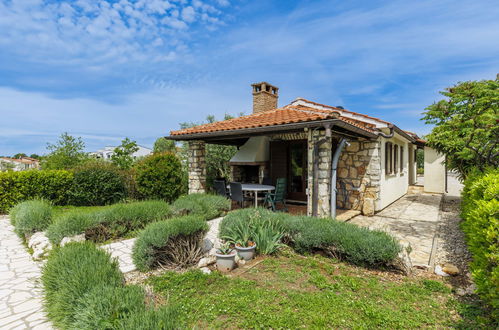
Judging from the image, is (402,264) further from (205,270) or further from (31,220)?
(31,220)

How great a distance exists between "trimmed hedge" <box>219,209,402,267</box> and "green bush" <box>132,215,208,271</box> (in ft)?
2.76

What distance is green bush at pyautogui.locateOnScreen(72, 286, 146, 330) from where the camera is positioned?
2414 millimetres

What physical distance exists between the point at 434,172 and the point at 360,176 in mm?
9061

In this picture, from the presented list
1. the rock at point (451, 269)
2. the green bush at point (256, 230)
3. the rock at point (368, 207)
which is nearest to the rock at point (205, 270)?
the green bush at point (256, 230)

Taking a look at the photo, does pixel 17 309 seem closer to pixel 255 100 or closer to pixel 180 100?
pixel 180 100

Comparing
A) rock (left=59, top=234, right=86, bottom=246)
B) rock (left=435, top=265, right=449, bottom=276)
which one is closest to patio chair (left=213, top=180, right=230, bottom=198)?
rock (left=59, top=234, right=86, bottom=246)

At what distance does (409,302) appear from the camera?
347 centimetres

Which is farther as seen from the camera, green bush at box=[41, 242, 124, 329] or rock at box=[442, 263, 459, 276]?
rock at box=[442, 263, 459, 276]

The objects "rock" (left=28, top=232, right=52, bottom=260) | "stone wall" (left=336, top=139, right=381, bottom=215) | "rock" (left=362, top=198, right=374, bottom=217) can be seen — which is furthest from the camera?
"stone wall" (left=336, top=139, right=381, bottom=215)

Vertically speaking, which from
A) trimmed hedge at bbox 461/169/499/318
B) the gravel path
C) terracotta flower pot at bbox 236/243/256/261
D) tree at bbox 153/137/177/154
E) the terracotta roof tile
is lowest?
the gravel path

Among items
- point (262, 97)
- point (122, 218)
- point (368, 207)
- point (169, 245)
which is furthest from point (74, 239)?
point (262, 97)

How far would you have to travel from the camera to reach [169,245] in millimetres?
4711

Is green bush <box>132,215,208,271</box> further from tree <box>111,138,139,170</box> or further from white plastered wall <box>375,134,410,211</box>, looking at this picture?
tree <box>111,138,139,170</box>

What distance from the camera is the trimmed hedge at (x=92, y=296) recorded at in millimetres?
Result: 2330
